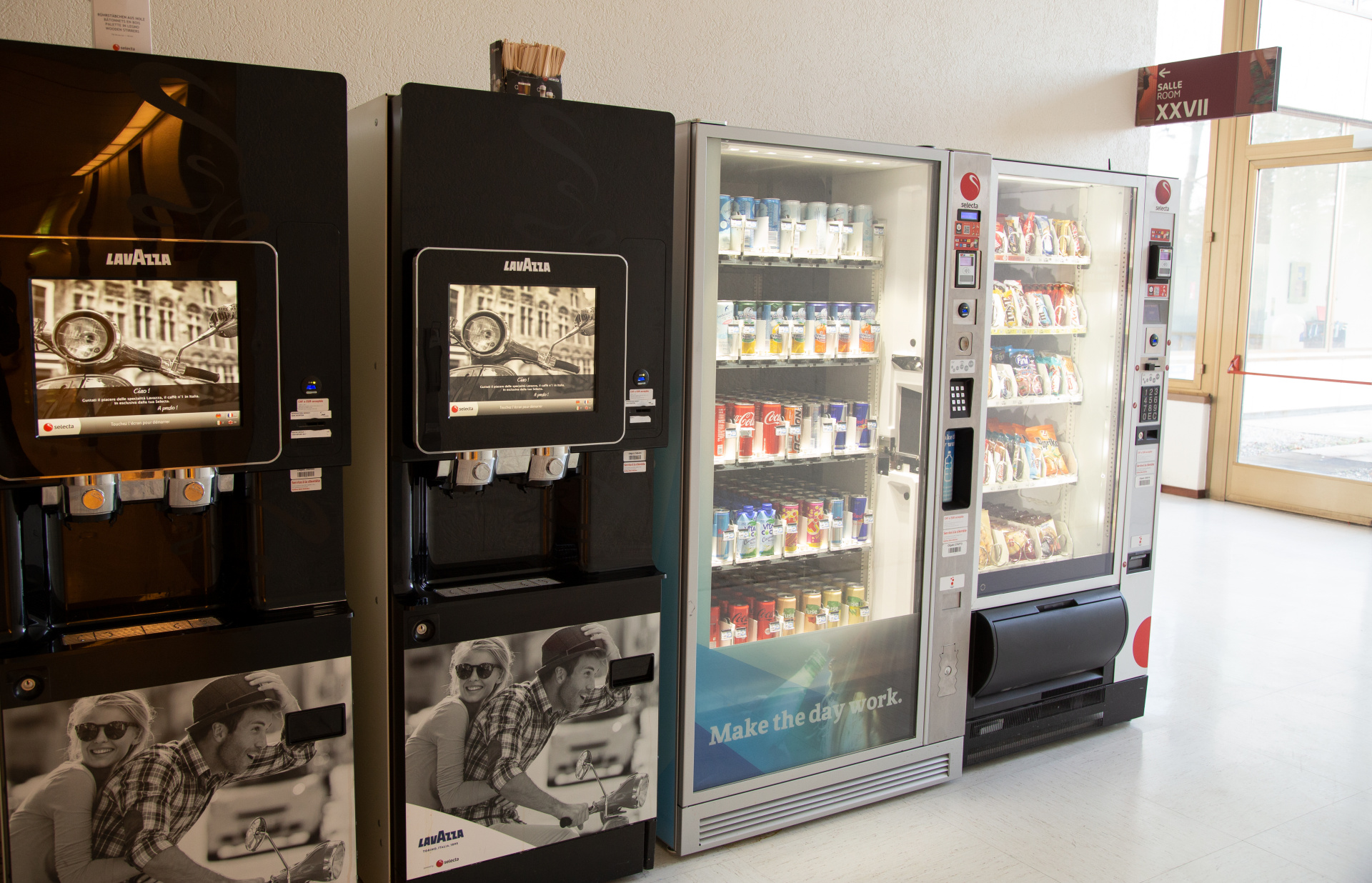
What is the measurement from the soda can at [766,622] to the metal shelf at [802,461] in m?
0.46

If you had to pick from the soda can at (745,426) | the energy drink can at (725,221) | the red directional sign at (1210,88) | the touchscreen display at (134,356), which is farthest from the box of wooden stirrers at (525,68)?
the red directional sign at (1210,88)

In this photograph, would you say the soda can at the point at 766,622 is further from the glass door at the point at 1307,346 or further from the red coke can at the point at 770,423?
the glass door at the point at 1307,346

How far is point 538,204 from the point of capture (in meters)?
2.43

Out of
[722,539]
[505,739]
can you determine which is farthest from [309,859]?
[722,539]

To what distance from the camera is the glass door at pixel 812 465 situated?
3.15m

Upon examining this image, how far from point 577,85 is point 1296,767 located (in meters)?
3.49

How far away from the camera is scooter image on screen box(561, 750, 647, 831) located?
8.84 ft

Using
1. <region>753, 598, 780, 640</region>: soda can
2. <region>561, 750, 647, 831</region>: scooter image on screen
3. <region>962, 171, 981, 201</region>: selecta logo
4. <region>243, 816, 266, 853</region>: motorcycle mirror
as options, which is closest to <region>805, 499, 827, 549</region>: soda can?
<region>753, 598, 780, 640</region>: soda can

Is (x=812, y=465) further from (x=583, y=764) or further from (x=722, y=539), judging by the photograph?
(x=583, y=764)

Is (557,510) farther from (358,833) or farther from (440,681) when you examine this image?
(358,833)

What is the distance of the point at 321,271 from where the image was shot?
2203 mm

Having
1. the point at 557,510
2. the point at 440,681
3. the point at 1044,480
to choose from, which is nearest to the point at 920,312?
the point at 1044,480

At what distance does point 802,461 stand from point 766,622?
54 centimetres

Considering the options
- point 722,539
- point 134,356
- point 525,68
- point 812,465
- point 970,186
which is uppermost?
point 525,68
